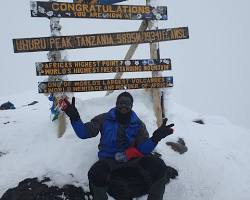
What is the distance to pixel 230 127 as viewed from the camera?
13.6 meters

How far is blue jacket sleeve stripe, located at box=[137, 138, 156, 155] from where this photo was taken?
7.54 metres

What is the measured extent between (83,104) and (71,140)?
1541mm

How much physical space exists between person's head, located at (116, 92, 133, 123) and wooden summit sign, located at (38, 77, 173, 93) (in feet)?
6.34

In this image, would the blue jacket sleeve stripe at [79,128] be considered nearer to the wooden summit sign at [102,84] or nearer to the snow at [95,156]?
the snow at [95,156]

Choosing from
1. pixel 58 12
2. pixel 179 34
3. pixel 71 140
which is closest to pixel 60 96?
pixel 71 140

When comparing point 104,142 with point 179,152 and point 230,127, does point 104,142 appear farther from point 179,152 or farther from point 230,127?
point 230,127

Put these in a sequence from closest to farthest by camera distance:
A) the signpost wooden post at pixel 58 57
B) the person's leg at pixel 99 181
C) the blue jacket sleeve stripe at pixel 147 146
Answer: the person's leg at pixel 99 181, the blue jacket sleeve stripe at pixel 147 146, the signpost wooden post at pixel 58 57

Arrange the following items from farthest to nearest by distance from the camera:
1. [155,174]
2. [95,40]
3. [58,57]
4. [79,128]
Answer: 1. [95,40]
2. [58,57]
3. [79,128]
4. [155,174]

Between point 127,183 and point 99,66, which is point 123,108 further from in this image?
point 99,66

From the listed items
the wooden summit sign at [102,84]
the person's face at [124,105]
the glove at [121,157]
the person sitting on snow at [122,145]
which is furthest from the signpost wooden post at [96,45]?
the glove at [121,157]

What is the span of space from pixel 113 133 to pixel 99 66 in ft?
7.55

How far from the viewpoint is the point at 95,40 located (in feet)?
32.0

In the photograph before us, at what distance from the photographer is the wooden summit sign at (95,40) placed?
933cm

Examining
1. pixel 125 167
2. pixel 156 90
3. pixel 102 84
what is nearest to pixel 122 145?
pixel 125 167
